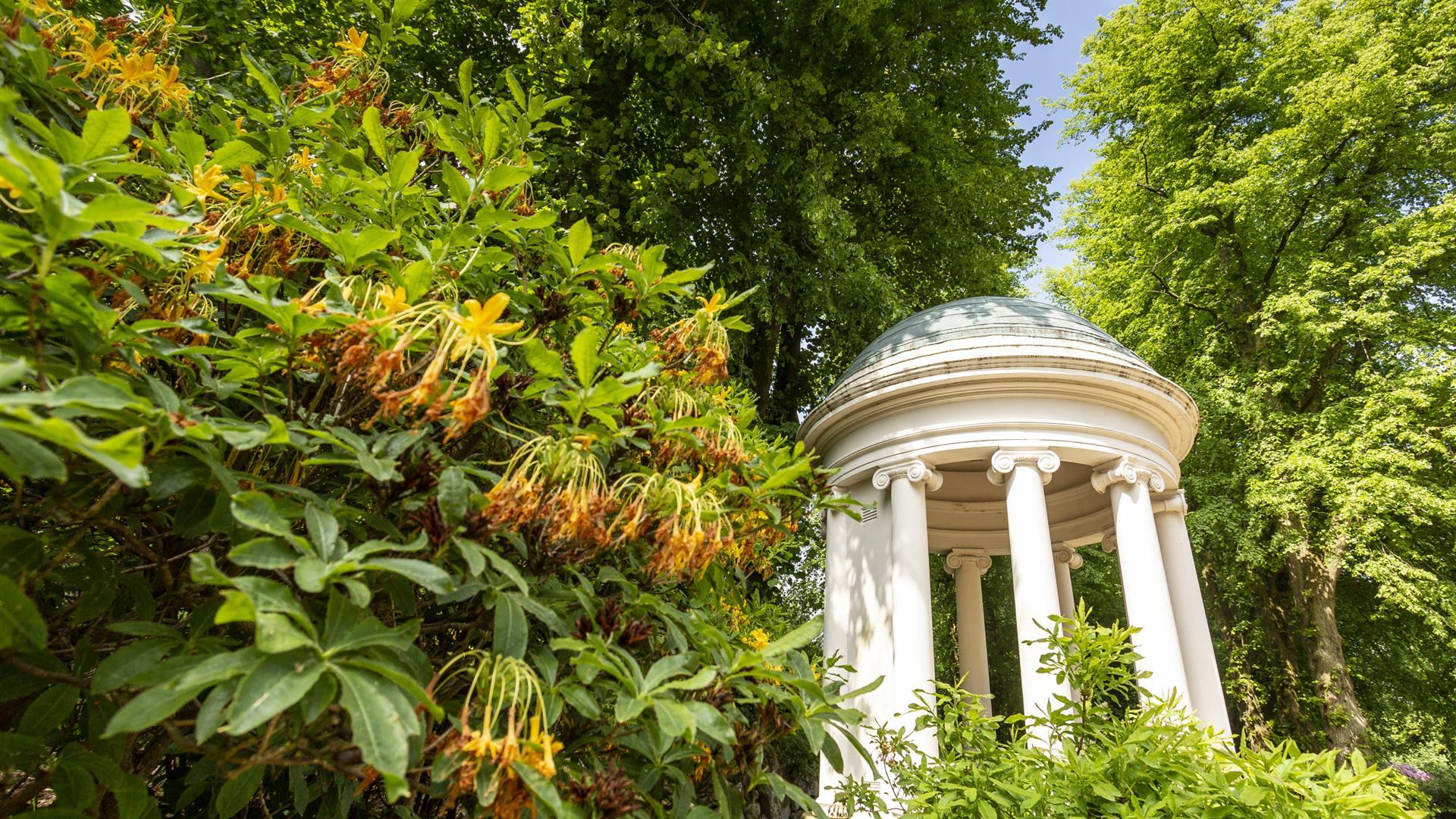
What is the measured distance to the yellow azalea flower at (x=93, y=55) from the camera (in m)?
2.18

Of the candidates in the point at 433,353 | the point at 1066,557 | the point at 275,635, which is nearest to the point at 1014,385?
→ the point at 1066,557

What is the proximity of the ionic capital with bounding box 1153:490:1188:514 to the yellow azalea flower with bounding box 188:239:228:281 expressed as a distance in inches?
407

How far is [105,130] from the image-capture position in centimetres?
149

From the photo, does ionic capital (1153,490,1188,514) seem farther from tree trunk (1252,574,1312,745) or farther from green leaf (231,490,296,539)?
green leaf (231,490,296,539)

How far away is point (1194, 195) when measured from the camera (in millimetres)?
16547

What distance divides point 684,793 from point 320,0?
36.7ft

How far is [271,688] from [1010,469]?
8.12m

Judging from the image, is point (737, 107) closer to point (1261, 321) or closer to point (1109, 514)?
point (1109, 514)

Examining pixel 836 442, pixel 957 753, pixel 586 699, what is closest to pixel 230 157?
pixel 586 699

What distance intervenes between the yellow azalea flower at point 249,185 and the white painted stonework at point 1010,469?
21.5ft

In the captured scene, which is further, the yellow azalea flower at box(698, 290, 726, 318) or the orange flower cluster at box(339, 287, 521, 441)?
the yellow azalea flower at box(698, 290, 726, 318)

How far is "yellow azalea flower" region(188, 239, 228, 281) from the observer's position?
1766 mm

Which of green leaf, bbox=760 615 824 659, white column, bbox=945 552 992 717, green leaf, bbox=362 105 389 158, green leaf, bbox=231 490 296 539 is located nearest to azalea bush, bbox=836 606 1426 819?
green leaf, bbox=760 615 824 659

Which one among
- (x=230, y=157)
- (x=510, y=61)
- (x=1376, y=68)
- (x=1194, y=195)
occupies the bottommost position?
(x=230, y=157)
